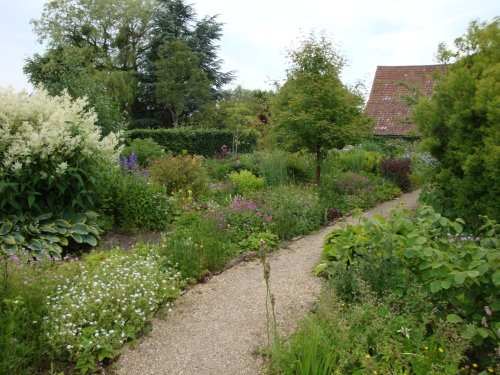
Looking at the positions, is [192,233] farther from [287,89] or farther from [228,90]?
[228,90]

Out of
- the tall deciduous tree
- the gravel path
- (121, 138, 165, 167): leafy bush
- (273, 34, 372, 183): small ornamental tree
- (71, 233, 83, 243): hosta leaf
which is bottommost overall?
the gravel path

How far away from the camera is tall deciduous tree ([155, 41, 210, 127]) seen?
83.9ft

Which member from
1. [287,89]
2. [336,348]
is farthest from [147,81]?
[336,348]

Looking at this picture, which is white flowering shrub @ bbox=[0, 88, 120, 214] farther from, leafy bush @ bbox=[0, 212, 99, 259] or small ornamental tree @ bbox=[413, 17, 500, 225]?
small ornamental tree @ bbox=[413, 17, 500, 225]

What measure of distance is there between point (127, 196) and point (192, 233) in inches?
69.7

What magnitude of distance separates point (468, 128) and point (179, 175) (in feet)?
18.5

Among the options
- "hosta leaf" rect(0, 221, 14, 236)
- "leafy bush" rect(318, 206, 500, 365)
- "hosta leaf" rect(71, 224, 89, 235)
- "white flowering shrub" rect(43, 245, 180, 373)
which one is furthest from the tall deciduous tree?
"leafy bush" rect(318, 206, 500, 365)

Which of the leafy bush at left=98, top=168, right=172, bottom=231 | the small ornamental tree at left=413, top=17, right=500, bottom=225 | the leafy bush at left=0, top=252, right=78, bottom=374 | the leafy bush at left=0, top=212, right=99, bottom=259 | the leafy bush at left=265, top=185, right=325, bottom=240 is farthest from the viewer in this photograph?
the leafy bush at left=265, top=185, right=325, bottom=240

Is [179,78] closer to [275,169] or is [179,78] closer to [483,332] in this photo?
[275,169]

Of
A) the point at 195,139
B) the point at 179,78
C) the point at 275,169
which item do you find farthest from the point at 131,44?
the point at 275,169

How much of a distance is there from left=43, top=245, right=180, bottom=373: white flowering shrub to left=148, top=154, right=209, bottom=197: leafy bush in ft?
13.4

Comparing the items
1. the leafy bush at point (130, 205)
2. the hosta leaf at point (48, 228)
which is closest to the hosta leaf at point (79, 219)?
the hosta leaf at point (48, 228)

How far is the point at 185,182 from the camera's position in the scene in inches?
347

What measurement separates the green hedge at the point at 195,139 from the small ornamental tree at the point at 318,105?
859 centimetres
